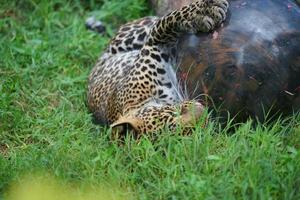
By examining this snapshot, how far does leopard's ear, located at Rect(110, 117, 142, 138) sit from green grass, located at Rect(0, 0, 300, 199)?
0.12 metres

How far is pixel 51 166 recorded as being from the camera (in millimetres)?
6520

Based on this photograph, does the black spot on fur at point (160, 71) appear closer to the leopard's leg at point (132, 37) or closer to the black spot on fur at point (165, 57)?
the black spot on fur at point (165, 57)

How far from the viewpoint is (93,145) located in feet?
23.1

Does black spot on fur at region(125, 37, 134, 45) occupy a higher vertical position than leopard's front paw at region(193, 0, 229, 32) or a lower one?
lower

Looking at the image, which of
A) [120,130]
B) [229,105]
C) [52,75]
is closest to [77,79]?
[52,75]

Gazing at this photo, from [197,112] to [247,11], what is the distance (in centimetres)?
100

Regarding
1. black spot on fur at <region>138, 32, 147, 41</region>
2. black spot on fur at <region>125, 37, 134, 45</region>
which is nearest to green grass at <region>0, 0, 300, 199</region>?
black spot on fur at <region>125, 37, 134, 45</region>

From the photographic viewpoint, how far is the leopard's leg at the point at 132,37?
27.1 feet

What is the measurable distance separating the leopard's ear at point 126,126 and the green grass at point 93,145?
122 millimetres

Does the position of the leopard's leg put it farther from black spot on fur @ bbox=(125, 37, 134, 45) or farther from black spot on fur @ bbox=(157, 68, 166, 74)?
black spot on fur @ bbox=(157, 68, 166, 74)

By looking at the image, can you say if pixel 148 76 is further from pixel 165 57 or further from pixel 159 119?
pixel 159 119

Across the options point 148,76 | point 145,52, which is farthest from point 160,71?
point 145,52

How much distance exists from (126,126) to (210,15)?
48.8 inches

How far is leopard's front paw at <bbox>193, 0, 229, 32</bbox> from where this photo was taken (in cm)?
677
